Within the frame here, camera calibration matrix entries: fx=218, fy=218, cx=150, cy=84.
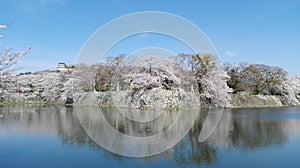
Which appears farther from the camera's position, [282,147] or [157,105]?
[157,105]

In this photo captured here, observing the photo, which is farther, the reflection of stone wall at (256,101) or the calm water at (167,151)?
the reflection of stone wall at (256,101)

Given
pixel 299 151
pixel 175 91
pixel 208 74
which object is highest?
pixel 208 74

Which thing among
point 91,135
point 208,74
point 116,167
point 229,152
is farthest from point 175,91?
point 116,167

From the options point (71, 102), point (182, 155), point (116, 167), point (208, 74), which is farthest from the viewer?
point (71, 102)

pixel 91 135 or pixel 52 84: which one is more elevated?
pixel 52 84

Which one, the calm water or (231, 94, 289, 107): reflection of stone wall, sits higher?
(231, 94, 289, 107): reflection of stone wall

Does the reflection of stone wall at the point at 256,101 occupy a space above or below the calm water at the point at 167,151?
above

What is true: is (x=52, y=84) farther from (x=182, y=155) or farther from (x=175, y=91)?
(x=182, y=155)

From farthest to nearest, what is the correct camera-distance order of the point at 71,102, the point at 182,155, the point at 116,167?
1. the point at 71,102
2. the point at 182,155
3. the point at 116,167

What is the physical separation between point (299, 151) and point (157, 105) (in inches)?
623

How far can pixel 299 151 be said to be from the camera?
805 cm

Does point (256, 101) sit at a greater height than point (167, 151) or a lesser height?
greater

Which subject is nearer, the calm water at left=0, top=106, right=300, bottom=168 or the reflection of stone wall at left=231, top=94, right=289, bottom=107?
Result: the calm water at left=0, top=106, right=300, bottom=168

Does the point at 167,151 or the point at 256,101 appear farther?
the point at 256,101
